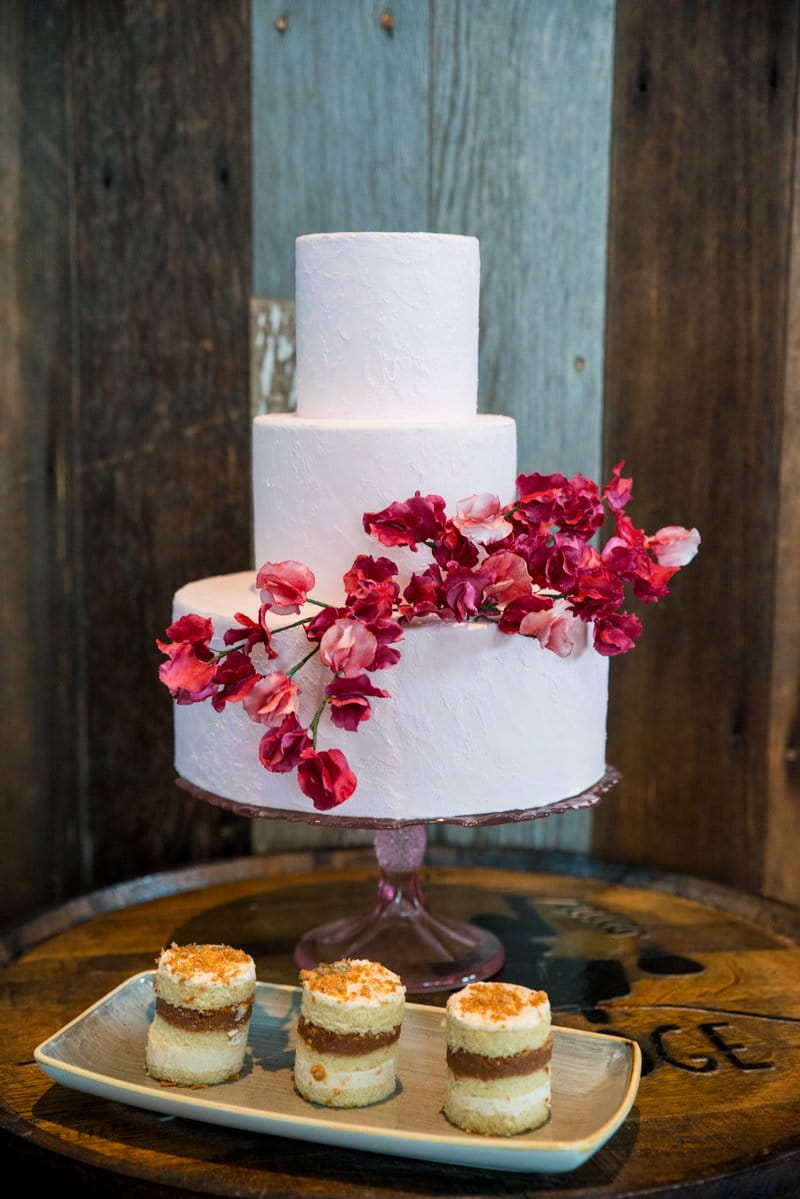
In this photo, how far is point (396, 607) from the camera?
123cm

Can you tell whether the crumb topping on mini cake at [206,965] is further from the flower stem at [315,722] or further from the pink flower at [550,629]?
the pink flower at [550,629]

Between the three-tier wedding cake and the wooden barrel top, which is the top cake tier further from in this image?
the wooden barrel top

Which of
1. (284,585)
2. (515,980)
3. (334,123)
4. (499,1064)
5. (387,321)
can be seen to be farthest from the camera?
(334,123)

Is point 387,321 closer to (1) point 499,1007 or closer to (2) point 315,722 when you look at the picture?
(2) point 315,722

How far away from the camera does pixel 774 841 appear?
6.23 feet

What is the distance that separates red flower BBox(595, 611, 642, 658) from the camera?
50.2 inches

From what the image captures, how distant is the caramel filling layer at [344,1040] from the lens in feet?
3.76

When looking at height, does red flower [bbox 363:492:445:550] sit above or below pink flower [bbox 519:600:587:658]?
above

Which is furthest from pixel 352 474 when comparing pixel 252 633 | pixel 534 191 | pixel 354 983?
pixel 534 191

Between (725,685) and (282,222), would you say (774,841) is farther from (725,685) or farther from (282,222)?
(282,222)

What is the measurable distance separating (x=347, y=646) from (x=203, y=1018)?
35 centimetres

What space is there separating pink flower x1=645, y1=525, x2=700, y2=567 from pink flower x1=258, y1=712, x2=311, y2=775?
0.40 metres

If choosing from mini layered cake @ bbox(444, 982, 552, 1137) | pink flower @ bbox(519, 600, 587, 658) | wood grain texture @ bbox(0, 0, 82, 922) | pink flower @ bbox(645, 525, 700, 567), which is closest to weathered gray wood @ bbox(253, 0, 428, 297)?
wood grain texture @ bbox(0, 0, 82, 922)

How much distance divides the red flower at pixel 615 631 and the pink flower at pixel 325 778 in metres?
0.28
